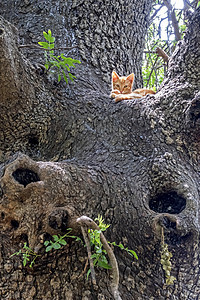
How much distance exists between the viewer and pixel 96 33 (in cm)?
219

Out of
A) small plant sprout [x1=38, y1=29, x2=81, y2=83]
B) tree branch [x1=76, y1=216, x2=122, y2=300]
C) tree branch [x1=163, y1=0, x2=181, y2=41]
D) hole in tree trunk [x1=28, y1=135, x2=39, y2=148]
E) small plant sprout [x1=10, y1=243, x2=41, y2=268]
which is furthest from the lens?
tree branch [x1=163, y1=0, x2=181, y2=41]

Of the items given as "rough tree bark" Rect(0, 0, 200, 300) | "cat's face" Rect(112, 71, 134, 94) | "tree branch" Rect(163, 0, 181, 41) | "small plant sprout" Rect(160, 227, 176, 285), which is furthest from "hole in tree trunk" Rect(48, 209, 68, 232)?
"tree branch" Rect(163, 0, 181, 41)

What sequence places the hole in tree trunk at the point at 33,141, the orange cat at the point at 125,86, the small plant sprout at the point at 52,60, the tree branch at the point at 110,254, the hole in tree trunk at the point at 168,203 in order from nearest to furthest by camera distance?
the tree branch at the point at 110,254 → the hole in tree trunk at the point at 168,203 → the small plant sprout at the point at 52,60 → the hole in tree trunk at the point at 33,141 → the orange cat at the point at 125,86

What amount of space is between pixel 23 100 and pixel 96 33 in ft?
2.59

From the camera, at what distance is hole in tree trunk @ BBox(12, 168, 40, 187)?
4.06 feet

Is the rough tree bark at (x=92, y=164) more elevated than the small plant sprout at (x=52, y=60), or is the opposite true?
the small plant sprout at (x=52, y=60)

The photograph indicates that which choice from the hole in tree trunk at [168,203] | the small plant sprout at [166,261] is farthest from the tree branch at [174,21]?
the small plant sprout at [166,261]

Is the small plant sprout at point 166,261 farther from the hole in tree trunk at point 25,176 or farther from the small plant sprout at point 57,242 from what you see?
the hole in tree trunk at point 25,176

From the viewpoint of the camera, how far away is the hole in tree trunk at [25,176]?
4.06 feet

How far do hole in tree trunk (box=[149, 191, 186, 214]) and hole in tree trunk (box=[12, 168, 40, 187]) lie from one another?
1.72 feet

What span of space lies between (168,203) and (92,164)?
1.22 feet

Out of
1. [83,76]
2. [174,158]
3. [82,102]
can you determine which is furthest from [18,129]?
[174,158]

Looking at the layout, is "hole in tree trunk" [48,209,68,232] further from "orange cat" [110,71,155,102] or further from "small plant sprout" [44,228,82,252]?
"orange cat" [110,71,155,102]

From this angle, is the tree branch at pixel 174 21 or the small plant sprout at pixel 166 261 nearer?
the small plant sprout at pixel 166 261
